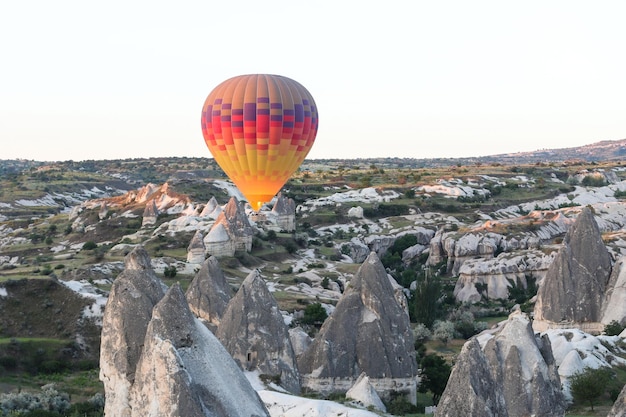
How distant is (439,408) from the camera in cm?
1906

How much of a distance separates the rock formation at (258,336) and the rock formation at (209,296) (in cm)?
626

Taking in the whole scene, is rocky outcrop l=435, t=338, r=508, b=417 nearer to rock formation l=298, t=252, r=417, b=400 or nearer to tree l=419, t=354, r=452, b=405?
rock formation l=298, t=252, r=417, b=400

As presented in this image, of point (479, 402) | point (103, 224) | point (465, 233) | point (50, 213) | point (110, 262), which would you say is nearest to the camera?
point (479, 402)

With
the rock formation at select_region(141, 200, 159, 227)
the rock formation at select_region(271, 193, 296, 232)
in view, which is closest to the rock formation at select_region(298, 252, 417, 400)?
the rock formation at select_region(271, 193, 296, 232)

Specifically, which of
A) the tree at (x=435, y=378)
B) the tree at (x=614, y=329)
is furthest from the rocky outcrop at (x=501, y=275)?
the tree at (x=435, y=378)

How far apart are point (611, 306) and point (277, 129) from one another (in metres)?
22.5

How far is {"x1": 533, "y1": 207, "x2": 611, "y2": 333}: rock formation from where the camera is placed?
4647 cm

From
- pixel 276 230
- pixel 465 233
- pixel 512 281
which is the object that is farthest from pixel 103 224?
pixel 512 281

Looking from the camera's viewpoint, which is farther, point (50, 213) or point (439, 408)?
point (50, 213)

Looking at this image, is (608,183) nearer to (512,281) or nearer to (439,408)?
(512,281)

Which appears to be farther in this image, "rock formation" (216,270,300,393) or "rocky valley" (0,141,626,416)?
"rock formation" (216,270,300,393)

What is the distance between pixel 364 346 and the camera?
31953 millimetres

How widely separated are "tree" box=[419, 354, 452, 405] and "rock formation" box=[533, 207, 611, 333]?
1213 centimetres

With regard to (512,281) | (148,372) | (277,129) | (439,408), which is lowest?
(512,281)
